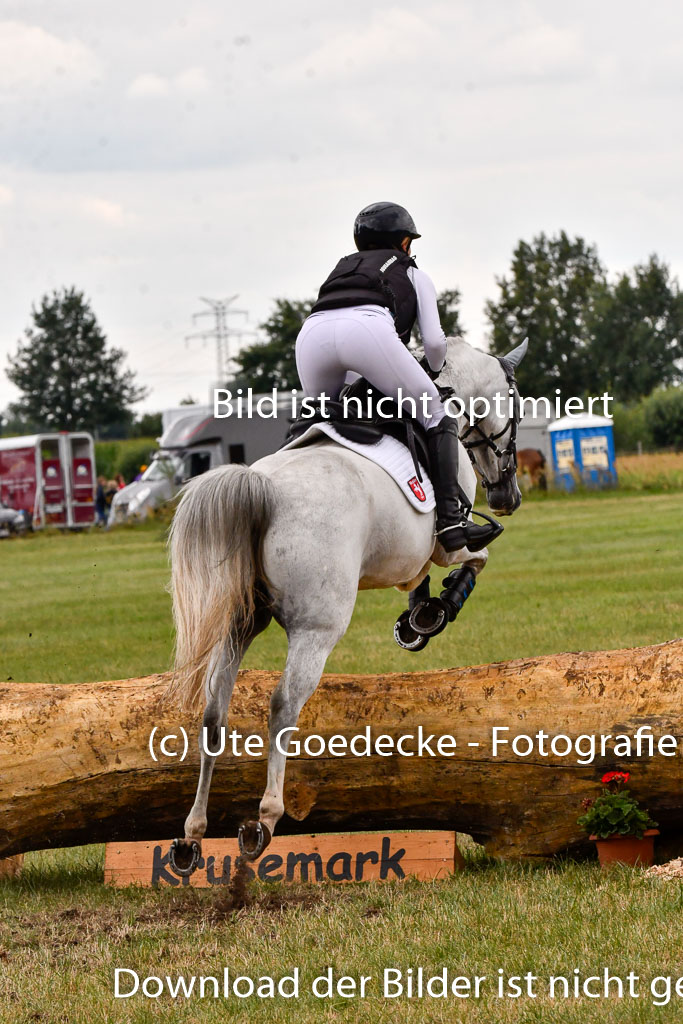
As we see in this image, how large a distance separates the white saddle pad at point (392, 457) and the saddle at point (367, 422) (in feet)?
0.10

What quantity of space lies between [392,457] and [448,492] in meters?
0.42

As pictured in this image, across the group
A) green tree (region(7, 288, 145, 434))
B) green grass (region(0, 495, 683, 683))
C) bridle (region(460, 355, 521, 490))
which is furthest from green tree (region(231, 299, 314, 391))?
bridle (region(460, 355, 521, 490))

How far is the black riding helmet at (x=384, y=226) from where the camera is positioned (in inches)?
220

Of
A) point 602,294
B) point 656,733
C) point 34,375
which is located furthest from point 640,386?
point 656,733

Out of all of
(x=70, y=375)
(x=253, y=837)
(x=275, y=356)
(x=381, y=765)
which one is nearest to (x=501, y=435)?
(x=381, y=765)

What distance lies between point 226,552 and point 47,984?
161 centimetres

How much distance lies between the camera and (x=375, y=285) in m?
5.36

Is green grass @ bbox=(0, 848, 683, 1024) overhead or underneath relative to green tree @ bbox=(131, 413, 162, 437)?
underneath

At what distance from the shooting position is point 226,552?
14.8 ft

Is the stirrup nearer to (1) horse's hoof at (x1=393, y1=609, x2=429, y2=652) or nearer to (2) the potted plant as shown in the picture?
(1) horse's hoof at (x1=393, y1=609, x2=429, y2=652)

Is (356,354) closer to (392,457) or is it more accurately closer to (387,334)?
(387,334)

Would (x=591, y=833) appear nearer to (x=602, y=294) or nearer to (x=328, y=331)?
(x=328, y=331)

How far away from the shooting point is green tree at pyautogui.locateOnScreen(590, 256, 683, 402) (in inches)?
3120

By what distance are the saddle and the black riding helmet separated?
0.70 metres
